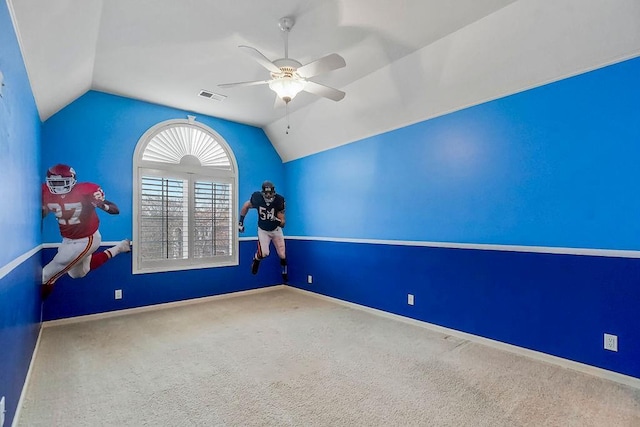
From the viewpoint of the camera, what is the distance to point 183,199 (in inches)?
187

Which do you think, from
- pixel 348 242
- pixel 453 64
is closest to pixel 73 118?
pixel 348 242

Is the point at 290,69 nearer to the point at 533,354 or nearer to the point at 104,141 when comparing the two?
the point at 104,141

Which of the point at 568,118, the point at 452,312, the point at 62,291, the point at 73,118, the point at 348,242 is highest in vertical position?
the point at 73,118

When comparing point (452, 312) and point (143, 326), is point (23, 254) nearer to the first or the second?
point (143, 326)

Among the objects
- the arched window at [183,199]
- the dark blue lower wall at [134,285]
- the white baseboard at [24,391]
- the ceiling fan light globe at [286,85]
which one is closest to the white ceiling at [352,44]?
the ceiling fan light globe at [286,85]

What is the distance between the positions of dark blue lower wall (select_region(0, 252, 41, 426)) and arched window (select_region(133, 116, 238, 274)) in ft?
6.18

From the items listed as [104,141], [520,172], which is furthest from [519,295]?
[104,141]

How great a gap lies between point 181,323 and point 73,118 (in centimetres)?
294

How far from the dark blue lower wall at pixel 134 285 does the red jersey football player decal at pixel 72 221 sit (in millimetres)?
104

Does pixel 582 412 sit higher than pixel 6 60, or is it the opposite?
pixel 6 60

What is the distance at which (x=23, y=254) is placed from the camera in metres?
2.22

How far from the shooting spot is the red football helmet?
367cm

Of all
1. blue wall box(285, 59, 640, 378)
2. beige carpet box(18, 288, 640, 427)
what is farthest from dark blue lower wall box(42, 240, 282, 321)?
blue wall box(285, 59, 640, 378)

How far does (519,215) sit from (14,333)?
4017 mm
